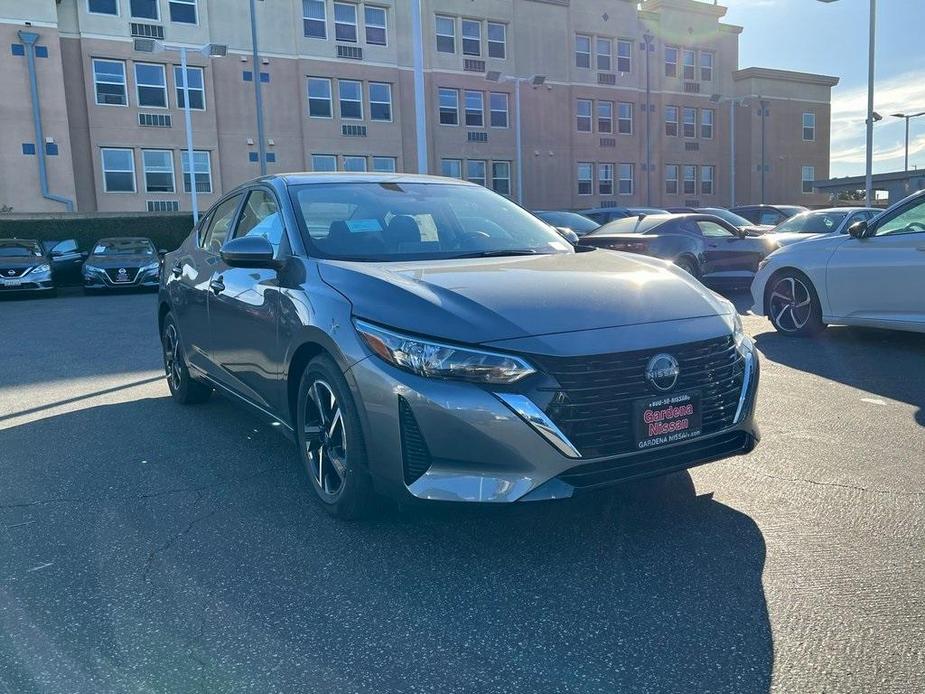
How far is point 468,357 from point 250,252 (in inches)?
62.5

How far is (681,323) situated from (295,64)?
3257 cm

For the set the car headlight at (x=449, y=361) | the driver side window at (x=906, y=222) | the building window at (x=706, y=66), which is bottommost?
the car headlight at (x=449, y=361)

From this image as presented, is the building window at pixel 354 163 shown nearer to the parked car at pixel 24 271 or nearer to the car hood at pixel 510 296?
the parked car at pixel 24 271

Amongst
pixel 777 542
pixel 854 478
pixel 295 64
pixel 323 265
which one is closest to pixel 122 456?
pixel 323 265

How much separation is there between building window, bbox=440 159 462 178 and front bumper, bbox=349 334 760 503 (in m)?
33.8

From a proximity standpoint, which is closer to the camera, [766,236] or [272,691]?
[272,691]

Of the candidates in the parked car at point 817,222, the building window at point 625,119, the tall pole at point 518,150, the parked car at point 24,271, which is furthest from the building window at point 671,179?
the parked car at point 24,271

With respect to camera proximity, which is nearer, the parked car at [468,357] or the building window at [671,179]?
the parked car at [468,357]

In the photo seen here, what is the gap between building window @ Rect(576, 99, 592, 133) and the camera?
40.4m

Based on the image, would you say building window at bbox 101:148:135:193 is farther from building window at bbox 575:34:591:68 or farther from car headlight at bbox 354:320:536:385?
car headlight at bbox 354:320:536:385

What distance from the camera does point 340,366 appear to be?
3.54m

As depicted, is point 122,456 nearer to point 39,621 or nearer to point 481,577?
point 39,621

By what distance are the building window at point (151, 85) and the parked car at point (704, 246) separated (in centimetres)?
2355

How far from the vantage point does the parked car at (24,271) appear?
17062 mm
